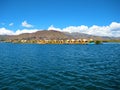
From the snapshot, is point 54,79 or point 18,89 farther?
point 54,79

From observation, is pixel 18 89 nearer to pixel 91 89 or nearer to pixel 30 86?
pixel 30 86

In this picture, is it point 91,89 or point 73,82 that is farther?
point 73,82

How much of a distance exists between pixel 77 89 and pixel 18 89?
31.4ft

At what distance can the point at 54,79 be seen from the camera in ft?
108

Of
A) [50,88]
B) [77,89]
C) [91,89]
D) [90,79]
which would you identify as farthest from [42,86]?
[90,79]

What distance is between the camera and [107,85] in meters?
29.0

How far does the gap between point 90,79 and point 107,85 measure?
4.74 m

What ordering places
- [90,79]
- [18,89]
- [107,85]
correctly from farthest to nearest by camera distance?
[90,79], [107,85], [18,89]

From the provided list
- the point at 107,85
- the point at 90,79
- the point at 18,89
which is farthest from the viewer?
the point at 90,79

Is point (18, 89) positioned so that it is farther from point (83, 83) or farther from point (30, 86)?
point (83, 83)

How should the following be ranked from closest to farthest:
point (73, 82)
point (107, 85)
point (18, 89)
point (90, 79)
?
point (18, 89), point (107, 85), point (73, 82), point (90, 79)

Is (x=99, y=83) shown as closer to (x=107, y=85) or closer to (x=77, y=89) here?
(x=107, y=85)

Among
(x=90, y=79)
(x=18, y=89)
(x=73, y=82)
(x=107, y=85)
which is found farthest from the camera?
(x=90, y=79)

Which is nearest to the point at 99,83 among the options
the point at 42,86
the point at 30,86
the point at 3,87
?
the point at 42,86
